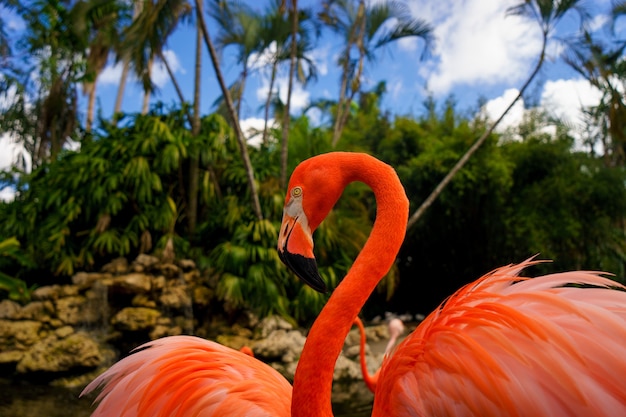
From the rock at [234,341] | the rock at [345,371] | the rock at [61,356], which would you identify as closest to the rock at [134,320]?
the rock at [61,356]

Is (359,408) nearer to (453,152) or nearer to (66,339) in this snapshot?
(66,339)

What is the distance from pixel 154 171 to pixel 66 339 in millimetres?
3336

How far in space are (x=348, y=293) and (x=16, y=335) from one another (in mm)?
5690

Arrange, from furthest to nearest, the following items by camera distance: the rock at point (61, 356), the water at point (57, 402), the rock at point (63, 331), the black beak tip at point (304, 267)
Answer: the rock at point (63, 331)
the rock at point (61, 356)
the water at point (57, 402)
the black beak tip at point (304, 267)

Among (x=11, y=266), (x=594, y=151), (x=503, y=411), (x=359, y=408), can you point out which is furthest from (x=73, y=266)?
(x=594, y=151)

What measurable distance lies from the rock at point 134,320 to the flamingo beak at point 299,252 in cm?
Result: 519

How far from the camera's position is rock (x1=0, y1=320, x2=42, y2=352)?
552cm

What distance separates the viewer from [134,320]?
5.96 meters

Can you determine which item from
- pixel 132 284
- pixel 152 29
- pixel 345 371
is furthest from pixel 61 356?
pixel 152 29

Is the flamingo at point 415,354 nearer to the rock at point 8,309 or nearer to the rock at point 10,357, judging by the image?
the rock at point 10,357

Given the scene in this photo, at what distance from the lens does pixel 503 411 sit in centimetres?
98

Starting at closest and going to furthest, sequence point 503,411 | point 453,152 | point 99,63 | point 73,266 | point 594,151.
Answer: point 503,411
point 73,266
point 453,152
point 99,63
point 594,151

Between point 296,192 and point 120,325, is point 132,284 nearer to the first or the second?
point 120,325

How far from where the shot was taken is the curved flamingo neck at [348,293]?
52.5 inches
